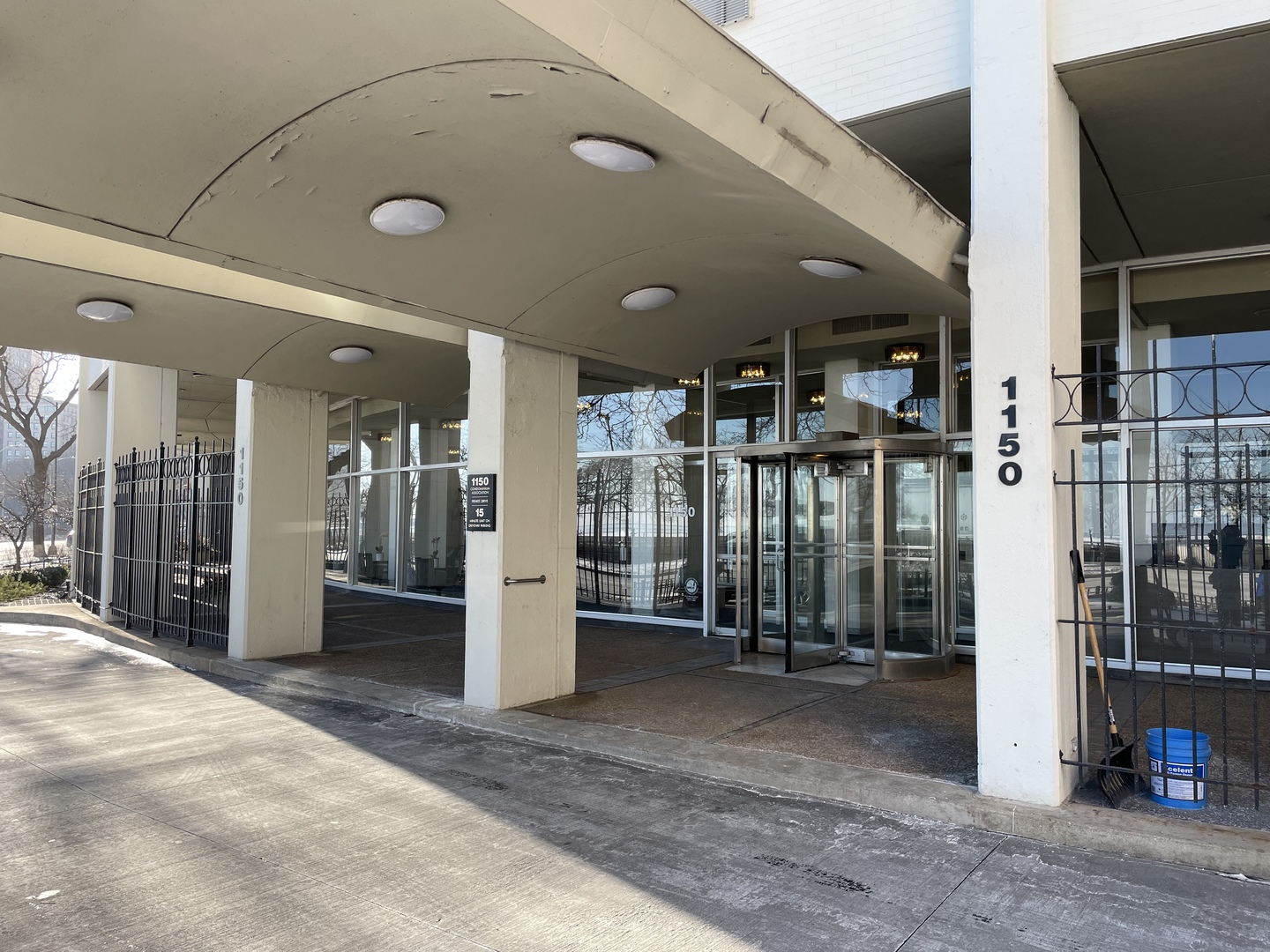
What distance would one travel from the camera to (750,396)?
38.7 feet

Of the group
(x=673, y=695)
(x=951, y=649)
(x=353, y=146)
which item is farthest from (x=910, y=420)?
(x=353, y=146)

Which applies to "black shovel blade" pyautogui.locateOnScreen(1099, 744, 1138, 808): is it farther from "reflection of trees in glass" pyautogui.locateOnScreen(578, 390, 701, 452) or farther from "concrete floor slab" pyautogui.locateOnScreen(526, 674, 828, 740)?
"reflection of trees in glass" pyautogui.locateOnScreen(578, 390, 701, 452)

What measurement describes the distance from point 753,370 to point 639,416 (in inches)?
79.5

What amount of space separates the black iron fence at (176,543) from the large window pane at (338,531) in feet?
19.2

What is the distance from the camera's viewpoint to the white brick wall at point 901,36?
18.1ft

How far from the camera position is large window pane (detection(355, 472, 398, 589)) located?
58.1 feet

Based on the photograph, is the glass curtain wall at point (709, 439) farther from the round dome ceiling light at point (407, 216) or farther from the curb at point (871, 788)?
the round dome ceiling light at point (407, 216)

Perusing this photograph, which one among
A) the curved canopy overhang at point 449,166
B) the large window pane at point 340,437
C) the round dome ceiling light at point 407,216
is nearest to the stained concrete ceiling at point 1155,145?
the curved canopy overhang at point 449,166

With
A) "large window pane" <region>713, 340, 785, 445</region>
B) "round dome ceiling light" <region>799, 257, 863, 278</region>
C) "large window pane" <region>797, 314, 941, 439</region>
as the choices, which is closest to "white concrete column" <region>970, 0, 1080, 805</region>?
"round dome ceiling light" <region>799, 257, 863, 278</region>

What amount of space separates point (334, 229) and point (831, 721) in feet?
16.7

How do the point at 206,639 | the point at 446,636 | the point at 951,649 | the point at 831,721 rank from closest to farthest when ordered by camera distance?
the point at 831,721 → the point at 951,649 → the point at 206,639 → the point at 446,636

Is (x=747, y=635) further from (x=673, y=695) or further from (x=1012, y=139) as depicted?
(x=1012, y=139)

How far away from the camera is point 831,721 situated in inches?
275

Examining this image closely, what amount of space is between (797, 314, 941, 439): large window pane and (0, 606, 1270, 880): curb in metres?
5.65
